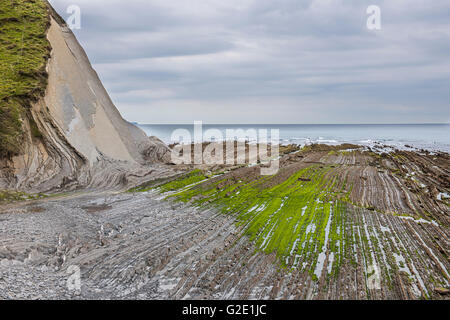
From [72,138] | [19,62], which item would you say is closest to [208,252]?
[72,138]

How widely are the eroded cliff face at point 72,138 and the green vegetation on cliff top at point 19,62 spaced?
0.62 metres

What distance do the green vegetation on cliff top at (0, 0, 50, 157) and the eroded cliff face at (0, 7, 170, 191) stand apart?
623 millimetres

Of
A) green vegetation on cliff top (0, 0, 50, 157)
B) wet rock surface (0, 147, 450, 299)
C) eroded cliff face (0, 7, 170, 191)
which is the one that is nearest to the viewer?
wet rock surface (0, 147, 450, 299)

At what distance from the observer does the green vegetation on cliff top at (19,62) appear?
63.8ft

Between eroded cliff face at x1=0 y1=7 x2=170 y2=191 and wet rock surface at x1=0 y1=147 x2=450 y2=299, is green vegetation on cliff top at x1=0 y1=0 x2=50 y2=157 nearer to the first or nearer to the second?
eroded cliff face at x1=0 y1=7 x2=170 y2=191

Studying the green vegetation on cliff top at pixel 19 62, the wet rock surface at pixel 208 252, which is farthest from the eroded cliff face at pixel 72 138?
the wet rock surface at pixel 208 252

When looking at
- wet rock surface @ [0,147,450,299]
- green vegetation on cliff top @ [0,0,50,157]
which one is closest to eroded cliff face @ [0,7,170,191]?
green vegetation on cliff top @ [0,0,50,157]

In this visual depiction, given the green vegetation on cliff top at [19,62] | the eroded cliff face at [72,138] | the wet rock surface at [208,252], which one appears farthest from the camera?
the eroded cliff face at [72,138]

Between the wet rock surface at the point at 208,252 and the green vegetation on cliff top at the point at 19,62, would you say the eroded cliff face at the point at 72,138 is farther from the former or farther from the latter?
the wet rock surface at the point at 208,252

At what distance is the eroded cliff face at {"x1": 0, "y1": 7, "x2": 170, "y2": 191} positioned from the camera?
19.9m

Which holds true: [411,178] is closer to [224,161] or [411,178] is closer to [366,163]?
[366,163]

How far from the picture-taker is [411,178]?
87.5 feet

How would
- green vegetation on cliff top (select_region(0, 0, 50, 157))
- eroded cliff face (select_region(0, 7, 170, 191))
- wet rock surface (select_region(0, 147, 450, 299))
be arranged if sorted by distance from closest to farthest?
wet rock surface (select_region(0, 147, 450, 299)), green vegetation on cliff top (select_region(0, 0, 50, 157)), eroded cliff face (select_region(0, 7, 170, 191))
